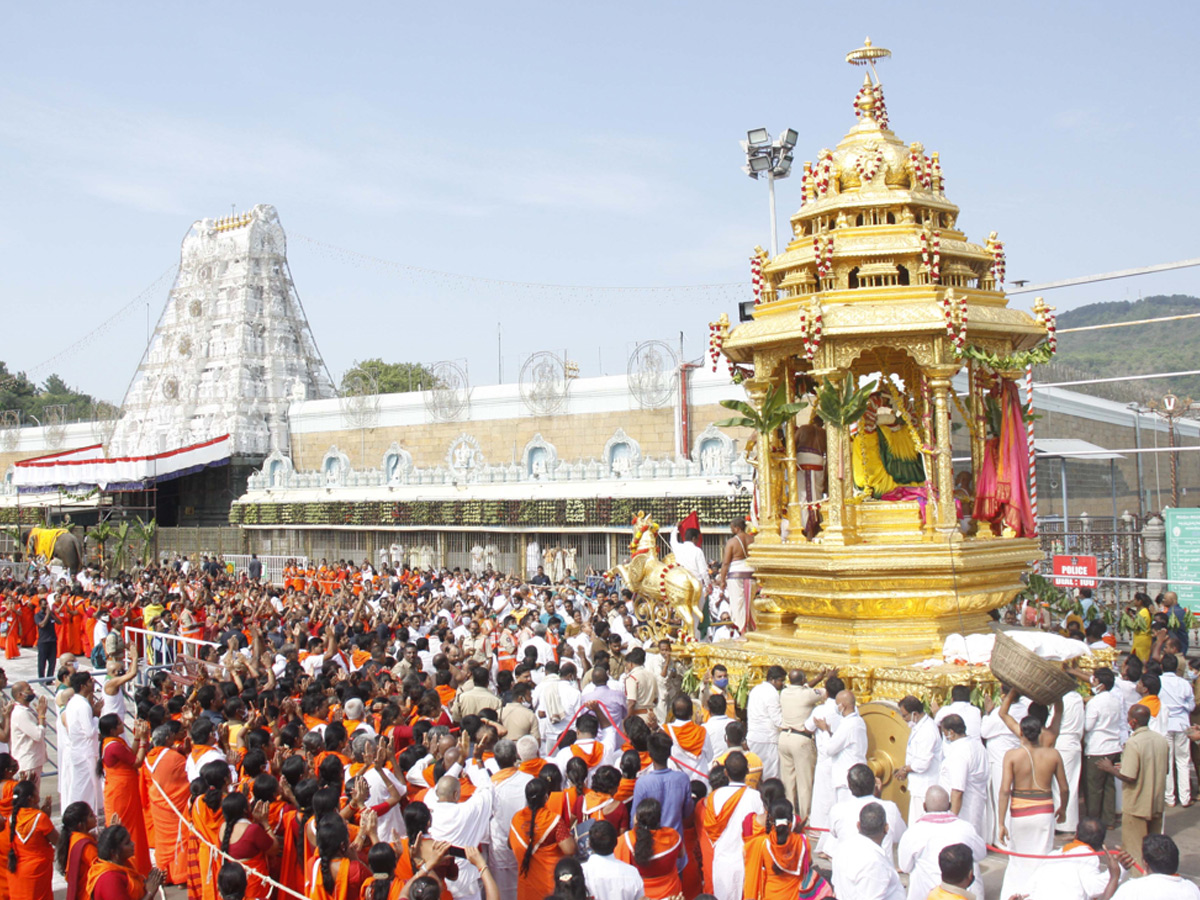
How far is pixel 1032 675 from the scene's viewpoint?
7.06 metres

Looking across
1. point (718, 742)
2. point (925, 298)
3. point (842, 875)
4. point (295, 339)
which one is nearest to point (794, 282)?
point (925, 298)

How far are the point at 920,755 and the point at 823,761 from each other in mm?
791

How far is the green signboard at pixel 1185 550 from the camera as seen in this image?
1289 cm

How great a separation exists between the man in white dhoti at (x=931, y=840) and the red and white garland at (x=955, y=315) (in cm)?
496

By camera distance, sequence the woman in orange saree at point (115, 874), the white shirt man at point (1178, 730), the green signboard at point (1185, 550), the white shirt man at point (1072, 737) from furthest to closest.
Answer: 1. the green signboard at point (1185, 550)
2. the white shirt man at point (1178, 730)
3. the white shirt man at point (1072, 737)
4. the woman in orange saree at point (115, 874)

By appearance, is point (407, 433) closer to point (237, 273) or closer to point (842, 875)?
point (237, 273)

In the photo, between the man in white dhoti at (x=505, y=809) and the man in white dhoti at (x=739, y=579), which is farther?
the man in white dhoti at (x=739, y=579)

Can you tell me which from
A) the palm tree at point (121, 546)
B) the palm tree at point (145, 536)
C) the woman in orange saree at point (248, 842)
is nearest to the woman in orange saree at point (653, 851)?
the woman in orange saree at point (248, 842)

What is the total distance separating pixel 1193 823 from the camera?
8281mm

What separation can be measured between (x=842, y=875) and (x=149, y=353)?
4426 centimetres

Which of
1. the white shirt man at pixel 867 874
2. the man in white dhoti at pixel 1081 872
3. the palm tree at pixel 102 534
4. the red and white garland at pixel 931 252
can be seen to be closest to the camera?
the man in white dhoti at pixel 1081 872

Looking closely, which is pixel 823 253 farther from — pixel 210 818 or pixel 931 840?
pixel 210 818

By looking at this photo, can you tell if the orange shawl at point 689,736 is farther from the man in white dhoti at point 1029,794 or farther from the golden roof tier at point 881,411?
the golden roof tier at point 881,411

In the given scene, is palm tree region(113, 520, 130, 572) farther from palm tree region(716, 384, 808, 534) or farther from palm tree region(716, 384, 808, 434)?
palm tree region(716, 384, 808, 434)
